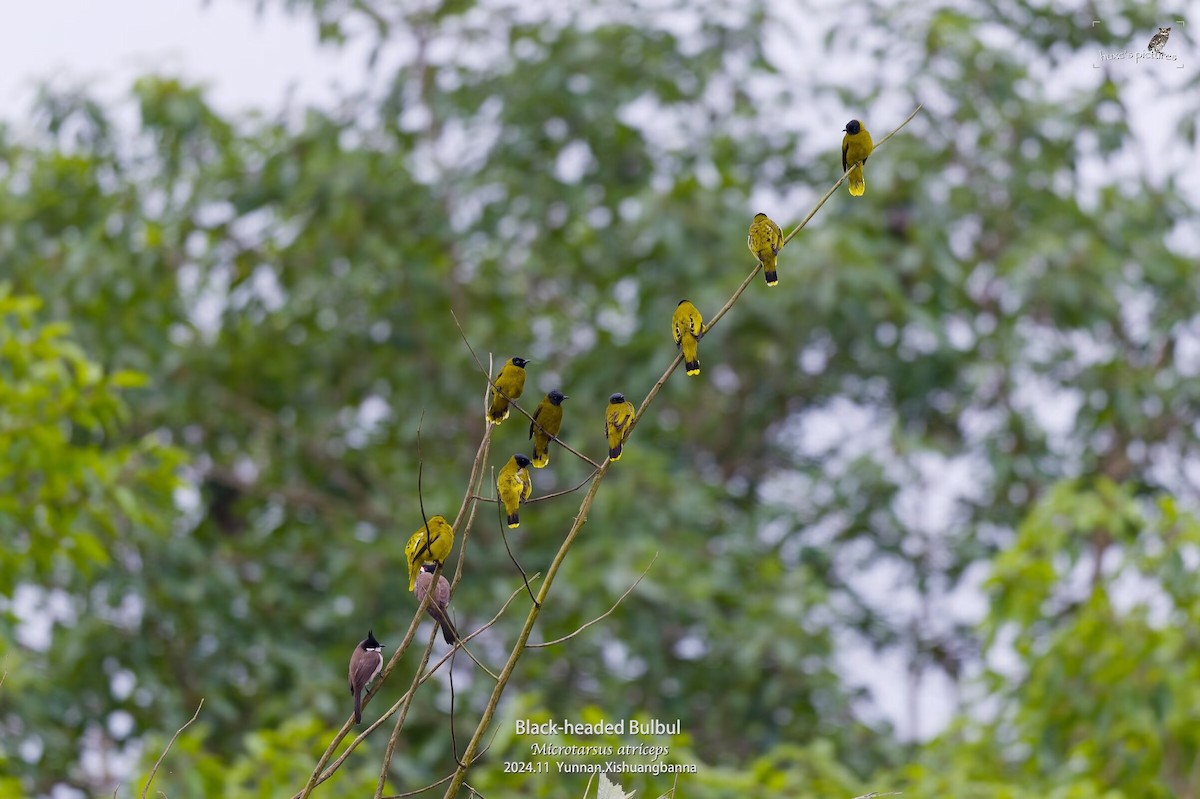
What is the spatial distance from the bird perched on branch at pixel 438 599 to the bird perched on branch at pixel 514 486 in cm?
16

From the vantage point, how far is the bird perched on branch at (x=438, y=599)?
1.72 meters

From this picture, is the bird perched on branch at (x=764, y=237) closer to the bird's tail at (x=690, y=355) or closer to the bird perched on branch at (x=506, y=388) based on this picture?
the bird's tail at (x=690, y=355)

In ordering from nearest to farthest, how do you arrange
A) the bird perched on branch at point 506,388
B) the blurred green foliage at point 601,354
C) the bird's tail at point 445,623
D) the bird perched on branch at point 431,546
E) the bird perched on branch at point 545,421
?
the bird's tail at point 445,623
the bird perched on branch at point 431,546
the bird perched on branch at point 506,388
the bird perched on branch at point 545,421
the blurred green foliage at point 601,354

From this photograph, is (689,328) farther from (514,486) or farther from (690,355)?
(514,486)

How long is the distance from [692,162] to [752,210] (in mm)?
463

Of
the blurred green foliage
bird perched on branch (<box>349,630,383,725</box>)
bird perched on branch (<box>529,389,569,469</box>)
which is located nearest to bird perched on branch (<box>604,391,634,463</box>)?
bird perched on branch (<box>529,389,569,469</box>)

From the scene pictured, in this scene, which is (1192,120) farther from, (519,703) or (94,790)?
(94,790)

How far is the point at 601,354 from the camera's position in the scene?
6.99 metres

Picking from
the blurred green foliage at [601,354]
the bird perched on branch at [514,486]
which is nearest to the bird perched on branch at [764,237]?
the bird perched on branch at [514,486]

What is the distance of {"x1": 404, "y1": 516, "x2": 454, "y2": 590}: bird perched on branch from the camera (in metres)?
1.82

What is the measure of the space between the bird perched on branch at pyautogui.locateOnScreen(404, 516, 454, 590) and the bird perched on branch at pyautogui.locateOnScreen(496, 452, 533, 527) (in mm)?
102

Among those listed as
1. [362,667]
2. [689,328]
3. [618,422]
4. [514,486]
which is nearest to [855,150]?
[689,328]

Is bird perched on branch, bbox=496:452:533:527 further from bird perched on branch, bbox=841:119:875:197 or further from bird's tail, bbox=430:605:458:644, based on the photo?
bird perched on branch, bbox=841:119:875:197

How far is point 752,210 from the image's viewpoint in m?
6.93
